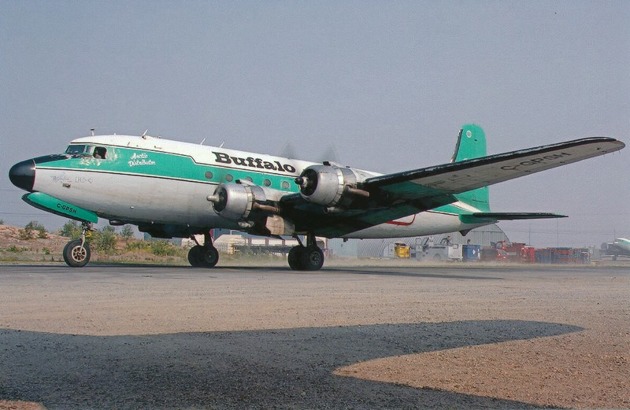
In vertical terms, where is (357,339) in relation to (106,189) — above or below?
below

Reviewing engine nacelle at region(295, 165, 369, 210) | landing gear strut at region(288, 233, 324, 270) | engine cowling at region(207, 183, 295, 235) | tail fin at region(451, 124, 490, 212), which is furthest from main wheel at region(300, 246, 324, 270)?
tail fin at region(451, 124, 490, 212)

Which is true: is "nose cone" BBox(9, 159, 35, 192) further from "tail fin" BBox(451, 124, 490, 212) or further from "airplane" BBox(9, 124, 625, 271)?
"tail fin" BBox(451, 124, 490, 212)

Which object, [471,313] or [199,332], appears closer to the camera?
[199,332]

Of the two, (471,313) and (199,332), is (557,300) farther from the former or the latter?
(199,332)

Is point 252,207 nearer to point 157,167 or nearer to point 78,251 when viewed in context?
point 157,167

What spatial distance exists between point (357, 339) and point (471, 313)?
11.8 ft

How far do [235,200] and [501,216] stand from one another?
12679mm

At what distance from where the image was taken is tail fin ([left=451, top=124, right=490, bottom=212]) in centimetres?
2957

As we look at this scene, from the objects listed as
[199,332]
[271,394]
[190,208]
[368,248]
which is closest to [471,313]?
[199,332]

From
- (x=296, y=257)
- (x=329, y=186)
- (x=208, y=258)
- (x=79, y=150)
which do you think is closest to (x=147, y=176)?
(x=79, y=150)

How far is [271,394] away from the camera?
486cm

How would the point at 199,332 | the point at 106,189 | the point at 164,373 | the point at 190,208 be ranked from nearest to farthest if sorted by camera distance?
1. the point at 164,373
2. the point at 199,332
3. the point at 106,189
4. the point at 190,208

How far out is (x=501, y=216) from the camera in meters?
27.5

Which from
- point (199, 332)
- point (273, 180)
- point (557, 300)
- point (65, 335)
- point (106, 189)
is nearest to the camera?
point (65, 335)
